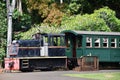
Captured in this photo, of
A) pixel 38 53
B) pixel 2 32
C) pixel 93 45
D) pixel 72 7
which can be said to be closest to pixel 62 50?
pixel 38 53

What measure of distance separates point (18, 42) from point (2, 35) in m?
6.38

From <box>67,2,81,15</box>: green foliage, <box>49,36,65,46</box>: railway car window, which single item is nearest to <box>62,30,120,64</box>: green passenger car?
<box>49,36,65,46</box>: railway car window

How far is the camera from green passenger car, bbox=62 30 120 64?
106 feet

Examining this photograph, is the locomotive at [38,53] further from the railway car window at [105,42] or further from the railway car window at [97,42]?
the railway car window at [105,42]

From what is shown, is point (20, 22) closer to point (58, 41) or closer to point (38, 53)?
point (58, 41)

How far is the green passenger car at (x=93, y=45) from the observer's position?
32.3 meters

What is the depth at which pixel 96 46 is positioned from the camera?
32.7 m

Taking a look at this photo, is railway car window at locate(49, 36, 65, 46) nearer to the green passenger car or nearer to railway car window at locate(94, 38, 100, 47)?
the green passenger car

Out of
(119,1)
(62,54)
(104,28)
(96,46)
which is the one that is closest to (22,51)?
(62,54)

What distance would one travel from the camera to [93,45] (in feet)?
107

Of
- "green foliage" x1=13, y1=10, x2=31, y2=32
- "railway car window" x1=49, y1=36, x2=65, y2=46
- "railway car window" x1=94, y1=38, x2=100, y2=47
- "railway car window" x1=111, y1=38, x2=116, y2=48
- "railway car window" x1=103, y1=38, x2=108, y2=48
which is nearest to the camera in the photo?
"railway car window" x1=49, y1=36, x2=65, y2=46

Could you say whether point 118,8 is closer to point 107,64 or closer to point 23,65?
point 107,64

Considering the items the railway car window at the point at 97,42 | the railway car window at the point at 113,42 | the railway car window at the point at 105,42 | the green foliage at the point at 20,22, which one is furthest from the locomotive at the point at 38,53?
the green foliage at the point at 20,22

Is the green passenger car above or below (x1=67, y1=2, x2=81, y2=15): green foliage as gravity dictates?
below
